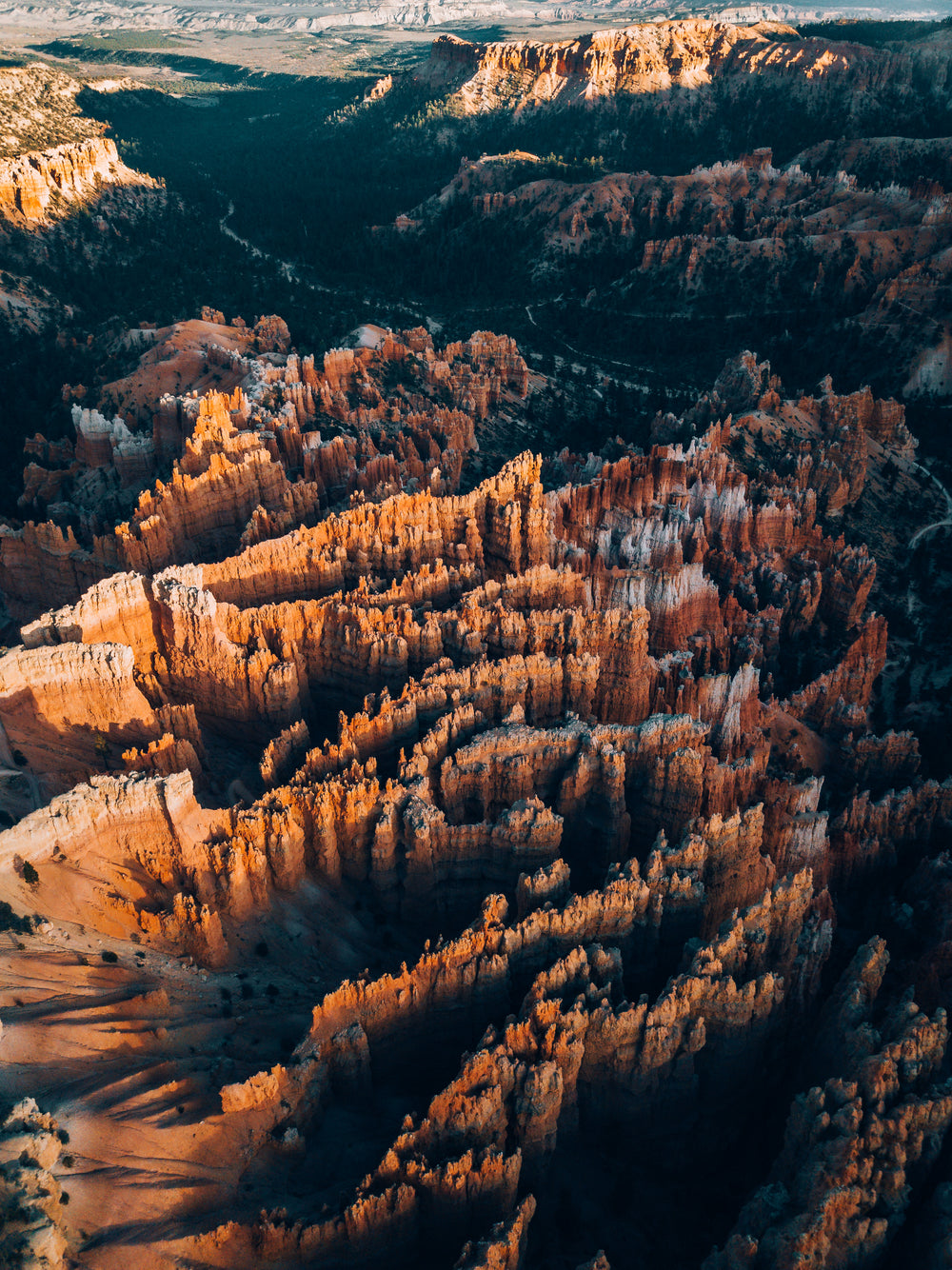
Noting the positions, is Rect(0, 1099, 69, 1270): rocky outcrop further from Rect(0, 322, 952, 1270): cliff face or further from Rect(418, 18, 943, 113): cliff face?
Rect(418, 18, 943, 113): cliff face

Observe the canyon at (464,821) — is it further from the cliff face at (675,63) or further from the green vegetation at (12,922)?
the cliff face at (675,63)

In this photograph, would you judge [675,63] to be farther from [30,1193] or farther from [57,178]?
[30,1193]

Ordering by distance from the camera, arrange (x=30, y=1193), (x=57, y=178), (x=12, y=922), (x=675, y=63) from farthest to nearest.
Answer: (x=675, y=63) < (x=57, y=178) < (x=12, y=922) < (x=30, y=1193)

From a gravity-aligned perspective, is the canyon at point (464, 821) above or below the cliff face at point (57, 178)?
below

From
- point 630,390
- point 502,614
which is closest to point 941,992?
point 502,614

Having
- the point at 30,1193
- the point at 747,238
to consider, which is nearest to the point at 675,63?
the point at 747,238

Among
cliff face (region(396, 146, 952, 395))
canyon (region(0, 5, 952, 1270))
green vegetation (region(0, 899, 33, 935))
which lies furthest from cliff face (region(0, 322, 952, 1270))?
cliff face (region(396, 146, 952, 395))

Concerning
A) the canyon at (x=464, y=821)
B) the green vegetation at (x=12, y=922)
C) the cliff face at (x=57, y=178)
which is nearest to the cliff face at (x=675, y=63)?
the cliff face at (x=57, y=178)

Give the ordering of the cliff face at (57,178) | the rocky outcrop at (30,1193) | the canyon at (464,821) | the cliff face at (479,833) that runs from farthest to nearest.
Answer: the cliff face at (57,178) → the cliff face at (479,833) → the canyon at (464,821) → the rocky outcrop at (30,1193)
